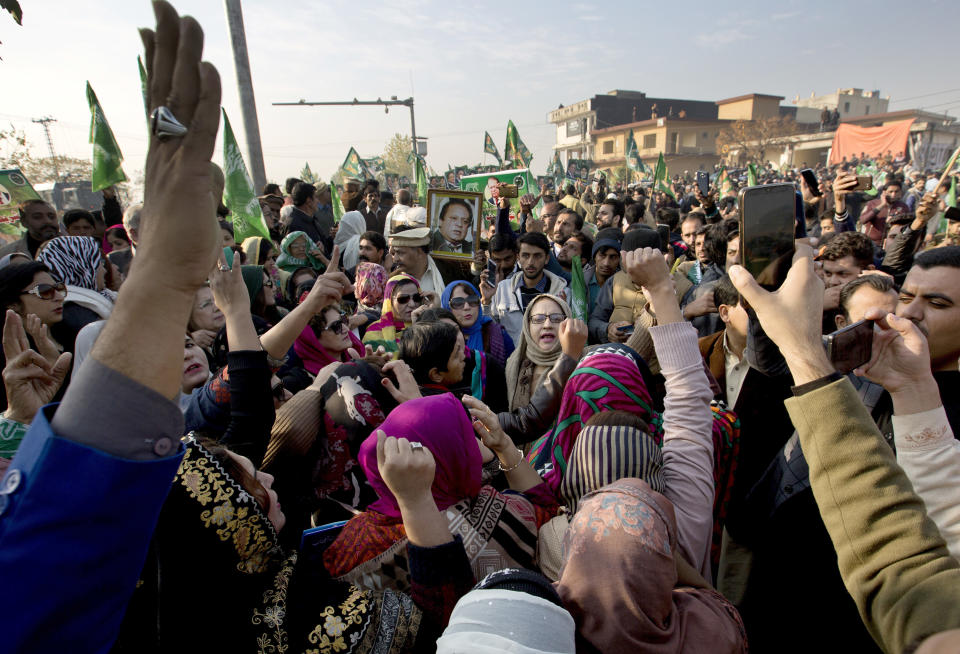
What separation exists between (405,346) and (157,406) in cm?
206

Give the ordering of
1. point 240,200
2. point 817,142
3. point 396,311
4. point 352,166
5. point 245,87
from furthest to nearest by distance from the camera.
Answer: point 817,142
point 352,166
point 245,87
point 240,200
point 396,311

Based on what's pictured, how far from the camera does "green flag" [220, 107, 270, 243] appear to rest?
5.16 metres

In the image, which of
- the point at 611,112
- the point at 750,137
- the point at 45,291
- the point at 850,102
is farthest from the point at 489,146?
the point at 850,102

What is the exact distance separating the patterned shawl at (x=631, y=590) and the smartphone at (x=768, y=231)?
849 millimetres

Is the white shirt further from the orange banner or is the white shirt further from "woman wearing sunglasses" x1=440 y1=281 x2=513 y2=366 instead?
the orange banner

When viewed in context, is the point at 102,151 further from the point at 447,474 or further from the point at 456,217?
the point at 447,474

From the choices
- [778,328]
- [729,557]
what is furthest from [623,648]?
[729,557]

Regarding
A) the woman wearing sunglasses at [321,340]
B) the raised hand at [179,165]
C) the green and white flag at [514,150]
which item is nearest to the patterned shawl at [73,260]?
the woman wearing sunglasses at [321,340]

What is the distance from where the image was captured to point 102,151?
522 centimetres

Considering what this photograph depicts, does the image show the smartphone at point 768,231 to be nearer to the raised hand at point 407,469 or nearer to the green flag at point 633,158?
the raised hand at point 407,469

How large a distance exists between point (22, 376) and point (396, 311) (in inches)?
102

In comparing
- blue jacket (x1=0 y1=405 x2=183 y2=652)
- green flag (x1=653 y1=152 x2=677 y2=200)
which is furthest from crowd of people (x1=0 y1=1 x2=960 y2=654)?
green flag (x1=653 y1=152 x2=677 y2=200)

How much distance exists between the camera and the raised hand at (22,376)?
190 centimetres

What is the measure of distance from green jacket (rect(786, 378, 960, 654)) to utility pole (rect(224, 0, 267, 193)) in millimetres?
7978
